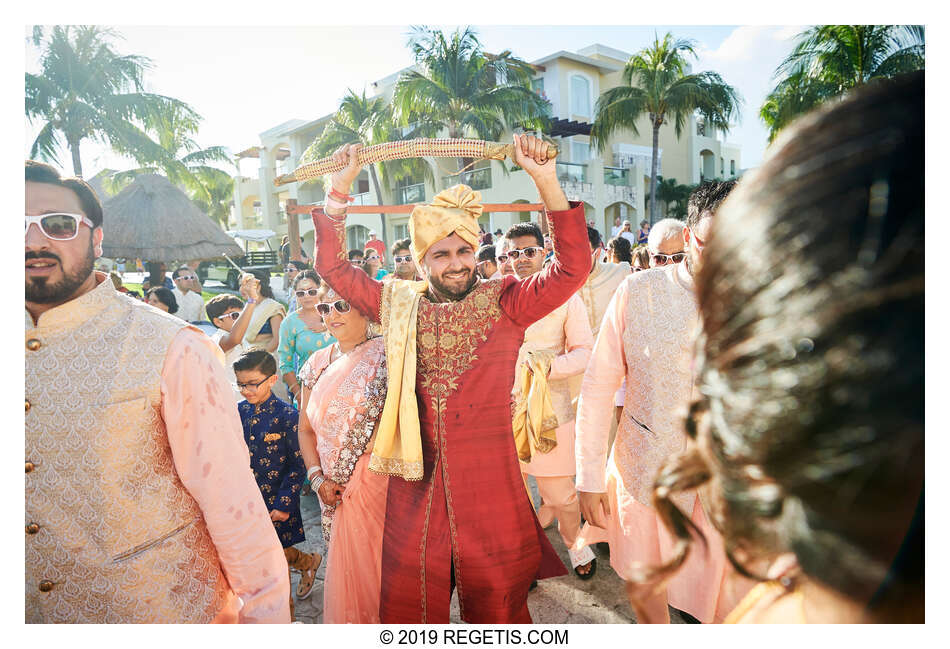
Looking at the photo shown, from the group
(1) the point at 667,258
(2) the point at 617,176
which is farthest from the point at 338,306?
(2) the point at 617,176

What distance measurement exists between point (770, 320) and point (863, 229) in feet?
0.40

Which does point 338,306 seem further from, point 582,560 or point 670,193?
point 670,193

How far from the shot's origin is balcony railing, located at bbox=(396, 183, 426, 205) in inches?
843

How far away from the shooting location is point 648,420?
2141 millimetres

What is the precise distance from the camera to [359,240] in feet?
88.0

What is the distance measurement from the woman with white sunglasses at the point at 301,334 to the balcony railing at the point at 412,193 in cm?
1776

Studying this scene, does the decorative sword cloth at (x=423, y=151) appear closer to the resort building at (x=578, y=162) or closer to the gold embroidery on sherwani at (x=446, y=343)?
the gold embroidery on sherwani at (x=446, y=343)

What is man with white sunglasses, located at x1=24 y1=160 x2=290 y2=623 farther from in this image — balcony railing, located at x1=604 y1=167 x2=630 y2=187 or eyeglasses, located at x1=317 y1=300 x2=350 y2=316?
balcony railing, located at x1=604 y1=167 x2=630 y2=187

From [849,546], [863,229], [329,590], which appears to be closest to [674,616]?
[329,590]

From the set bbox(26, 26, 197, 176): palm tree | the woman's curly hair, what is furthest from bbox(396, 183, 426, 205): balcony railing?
the woman's curly hair

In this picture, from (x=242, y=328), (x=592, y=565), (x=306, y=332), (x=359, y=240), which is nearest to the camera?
(x=592, y=565)

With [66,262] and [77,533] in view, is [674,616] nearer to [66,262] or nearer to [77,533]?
[77,533]

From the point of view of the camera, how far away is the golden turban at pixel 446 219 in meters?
2.29

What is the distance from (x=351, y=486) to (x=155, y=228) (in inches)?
257
